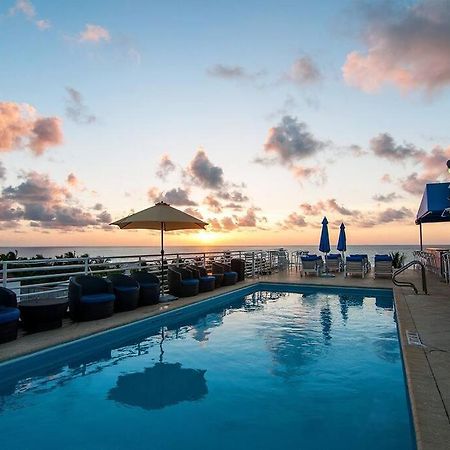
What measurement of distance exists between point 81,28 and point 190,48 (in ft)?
9.30

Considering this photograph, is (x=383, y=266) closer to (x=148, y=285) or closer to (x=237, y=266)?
(x=237, y=266)

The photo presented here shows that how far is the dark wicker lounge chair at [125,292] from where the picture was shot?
21.4ft

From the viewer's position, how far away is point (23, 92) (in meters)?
8.74

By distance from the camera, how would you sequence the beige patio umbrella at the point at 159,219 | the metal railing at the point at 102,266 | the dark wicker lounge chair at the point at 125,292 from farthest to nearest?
the beige patio umbrella at the point at 159,219 → the dark wicker lounge chair at the point at 125,292 → the metal railing at the point at 102,266

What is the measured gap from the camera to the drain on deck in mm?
4305

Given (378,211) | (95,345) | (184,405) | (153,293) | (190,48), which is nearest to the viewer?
(184,405)

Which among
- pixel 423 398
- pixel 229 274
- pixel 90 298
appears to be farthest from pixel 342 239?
pixel 423 398

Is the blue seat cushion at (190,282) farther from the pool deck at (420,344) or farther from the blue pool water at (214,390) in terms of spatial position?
the blue pool water at (214,390)

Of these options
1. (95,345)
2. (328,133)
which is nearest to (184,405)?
(95,345)

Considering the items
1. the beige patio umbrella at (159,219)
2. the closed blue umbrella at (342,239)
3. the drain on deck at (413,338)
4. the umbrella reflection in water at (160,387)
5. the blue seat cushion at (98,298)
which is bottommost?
the umbrella reflection in water at (160,387)

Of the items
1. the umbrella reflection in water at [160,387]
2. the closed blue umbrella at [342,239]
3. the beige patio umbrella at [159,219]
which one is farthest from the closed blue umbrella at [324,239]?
the umbrella reflection in water at [160,387]

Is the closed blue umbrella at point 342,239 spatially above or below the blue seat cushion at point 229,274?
above

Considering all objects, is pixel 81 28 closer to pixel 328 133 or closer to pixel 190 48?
pixel 190 48

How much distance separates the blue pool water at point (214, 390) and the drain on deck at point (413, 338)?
26 cm
